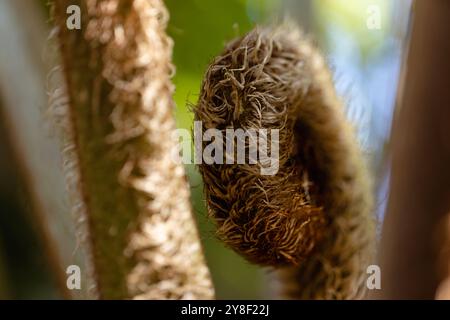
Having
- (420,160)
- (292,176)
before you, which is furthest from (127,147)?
(420,160)

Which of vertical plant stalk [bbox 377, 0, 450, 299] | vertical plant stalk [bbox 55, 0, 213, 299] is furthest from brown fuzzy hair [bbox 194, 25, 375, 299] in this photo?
vertical plant stalk [bbox 377, 0, 450, 299]

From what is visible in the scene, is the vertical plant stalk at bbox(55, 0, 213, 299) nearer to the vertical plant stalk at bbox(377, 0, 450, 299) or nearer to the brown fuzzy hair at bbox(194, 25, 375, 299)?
the brown fuzzy hair at bbox(194, 25, 375, 299)

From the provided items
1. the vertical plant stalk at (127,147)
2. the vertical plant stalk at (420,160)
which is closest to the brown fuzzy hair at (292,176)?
the vertical plant stalk at (127,147)

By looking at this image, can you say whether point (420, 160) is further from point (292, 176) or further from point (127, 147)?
point (127, 147)

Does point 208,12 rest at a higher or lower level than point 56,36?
higher

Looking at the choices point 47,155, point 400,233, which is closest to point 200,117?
point 400,233

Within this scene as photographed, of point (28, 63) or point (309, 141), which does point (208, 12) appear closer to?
point (28, 63)
